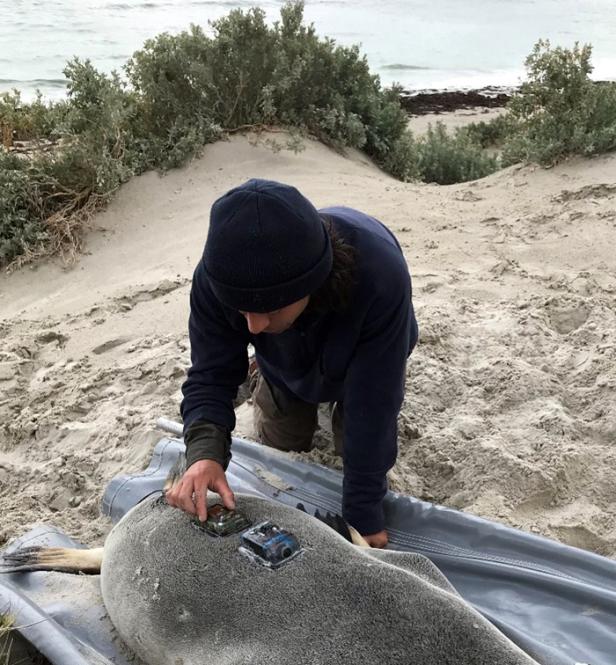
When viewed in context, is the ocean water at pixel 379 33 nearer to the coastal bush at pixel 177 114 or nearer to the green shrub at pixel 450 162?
the green shrub at pixel 450 162

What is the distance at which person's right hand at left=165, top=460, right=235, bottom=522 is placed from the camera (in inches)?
89.3

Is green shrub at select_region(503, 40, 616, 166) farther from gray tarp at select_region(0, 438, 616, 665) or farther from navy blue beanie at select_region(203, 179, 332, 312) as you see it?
navy blue beanie at select_region(203, 179, 332, 312)

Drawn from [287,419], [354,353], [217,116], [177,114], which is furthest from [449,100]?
[354,353]

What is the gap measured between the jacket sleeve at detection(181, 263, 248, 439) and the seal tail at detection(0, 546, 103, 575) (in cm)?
52

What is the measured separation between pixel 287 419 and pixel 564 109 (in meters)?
4.15

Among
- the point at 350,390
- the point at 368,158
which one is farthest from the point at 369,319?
the point at 368,158

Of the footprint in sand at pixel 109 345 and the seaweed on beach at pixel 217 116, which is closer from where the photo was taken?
the footprint in sand at pixel 109 345

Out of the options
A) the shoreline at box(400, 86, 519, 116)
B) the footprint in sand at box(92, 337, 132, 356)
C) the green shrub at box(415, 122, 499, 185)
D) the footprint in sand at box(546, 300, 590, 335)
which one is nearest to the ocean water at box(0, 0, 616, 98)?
the shoreline at box(400, 86, 519, 116)

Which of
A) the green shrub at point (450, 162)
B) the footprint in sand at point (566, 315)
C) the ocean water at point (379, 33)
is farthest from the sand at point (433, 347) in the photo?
the ocean water at point (379, 33)

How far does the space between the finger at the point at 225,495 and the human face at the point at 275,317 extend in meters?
0.53

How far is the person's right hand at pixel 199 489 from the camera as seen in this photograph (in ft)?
7.44

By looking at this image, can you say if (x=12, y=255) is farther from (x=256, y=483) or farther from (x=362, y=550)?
(x=362, y=550)

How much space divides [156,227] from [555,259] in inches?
121

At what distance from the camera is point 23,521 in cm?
305
